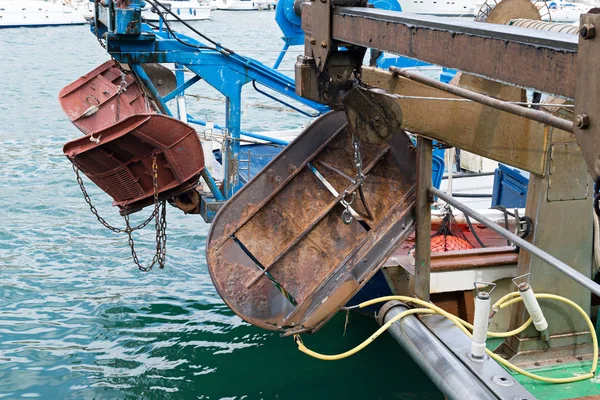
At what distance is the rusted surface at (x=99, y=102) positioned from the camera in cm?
1007

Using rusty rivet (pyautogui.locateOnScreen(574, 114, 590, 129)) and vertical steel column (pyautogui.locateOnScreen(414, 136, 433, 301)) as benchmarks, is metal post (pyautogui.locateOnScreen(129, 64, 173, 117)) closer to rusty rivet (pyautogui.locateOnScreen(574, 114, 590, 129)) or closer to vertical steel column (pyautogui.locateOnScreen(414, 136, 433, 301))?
vertical steel column (pyautogui.locateOnScreen(414, 136, 433, 301))

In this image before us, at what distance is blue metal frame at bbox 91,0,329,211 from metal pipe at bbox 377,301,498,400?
4650 millimetres

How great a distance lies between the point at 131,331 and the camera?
9266mm

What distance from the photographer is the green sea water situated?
25.9 ft

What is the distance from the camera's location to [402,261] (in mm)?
6723

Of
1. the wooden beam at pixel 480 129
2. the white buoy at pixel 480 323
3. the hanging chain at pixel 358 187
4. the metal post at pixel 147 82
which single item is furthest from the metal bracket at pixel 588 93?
the metal post at pixel 147 82

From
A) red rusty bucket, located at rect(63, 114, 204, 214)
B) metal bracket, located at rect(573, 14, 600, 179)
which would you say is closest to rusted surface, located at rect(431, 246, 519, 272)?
red rusty bucket, located at rect(63, 114, 204, 214)

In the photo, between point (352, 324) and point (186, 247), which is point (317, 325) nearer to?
point (352, 324)

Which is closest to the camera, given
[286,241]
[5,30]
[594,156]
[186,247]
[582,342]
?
[594,156]

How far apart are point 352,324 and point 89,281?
4185mm

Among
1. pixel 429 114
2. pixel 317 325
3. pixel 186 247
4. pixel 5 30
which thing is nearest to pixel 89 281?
pixel 186 247

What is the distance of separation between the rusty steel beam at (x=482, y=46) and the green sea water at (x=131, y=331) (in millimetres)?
4771

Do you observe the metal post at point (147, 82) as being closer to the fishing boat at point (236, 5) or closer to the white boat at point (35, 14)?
the white boat at point (35, 14)

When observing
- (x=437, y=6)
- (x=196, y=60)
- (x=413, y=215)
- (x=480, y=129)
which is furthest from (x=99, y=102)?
(x=437, y=6)
